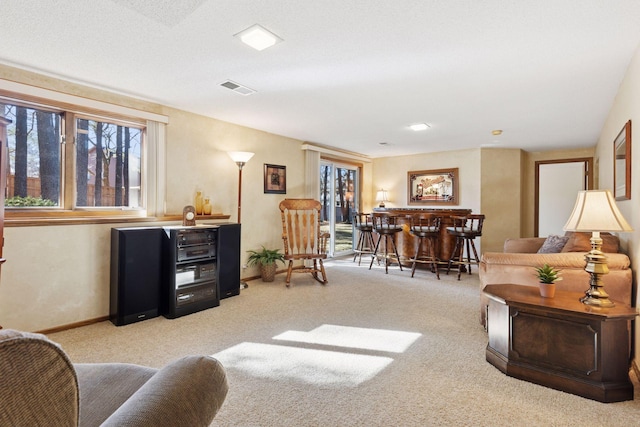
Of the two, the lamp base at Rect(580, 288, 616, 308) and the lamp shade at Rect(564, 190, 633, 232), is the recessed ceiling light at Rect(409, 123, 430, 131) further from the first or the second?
the lamp base at Rect(580, 288, 616, 308)

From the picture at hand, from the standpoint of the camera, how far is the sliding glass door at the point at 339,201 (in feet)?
22.9

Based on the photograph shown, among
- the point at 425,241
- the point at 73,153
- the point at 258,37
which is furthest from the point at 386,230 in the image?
the point at 73,153

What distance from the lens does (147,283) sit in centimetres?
336

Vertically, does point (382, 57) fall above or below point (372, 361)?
above

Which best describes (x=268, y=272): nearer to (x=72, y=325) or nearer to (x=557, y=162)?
(x=72, y=325)

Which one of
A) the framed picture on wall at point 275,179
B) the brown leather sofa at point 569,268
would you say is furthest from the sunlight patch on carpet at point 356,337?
the framed picture on wall at point 275,179

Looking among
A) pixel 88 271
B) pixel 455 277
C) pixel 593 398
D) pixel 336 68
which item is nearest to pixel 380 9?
pixel 336 68

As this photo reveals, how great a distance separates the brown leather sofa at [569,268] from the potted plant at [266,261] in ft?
9.53

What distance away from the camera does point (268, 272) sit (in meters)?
4.98

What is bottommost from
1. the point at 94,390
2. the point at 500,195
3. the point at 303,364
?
the point at 303,364

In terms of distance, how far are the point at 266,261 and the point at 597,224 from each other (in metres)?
3.88

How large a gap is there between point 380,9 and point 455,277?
442cm

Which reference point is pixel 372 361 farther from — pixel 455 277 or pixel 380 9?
pixel 455 277

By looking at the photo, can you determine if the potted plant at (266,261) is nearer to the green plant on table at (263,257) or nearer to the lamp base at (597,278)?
the green plant on table at (263,257)
